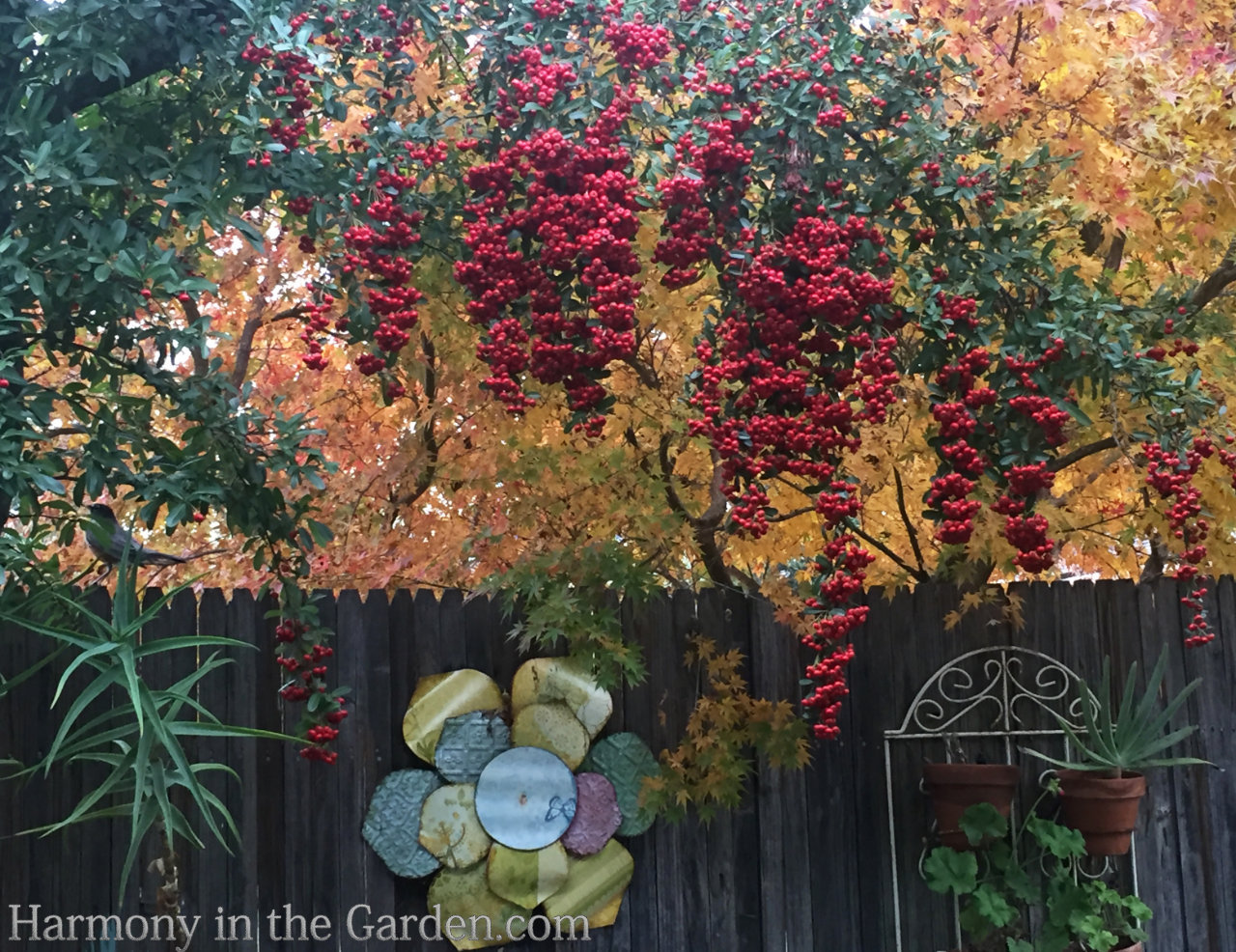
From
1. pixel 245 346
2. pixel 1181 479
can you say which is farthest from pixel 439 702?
pixel 245 346

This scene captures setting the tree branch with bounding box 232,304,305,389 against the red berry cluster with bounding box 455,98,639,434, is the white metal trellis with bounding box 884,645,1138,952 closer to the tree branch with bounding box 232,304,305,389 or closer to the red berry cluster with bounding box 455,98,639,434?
the red berry cluster with bounding box 455,98,639,434

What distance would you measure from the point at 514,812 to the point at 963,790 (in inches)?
54.9

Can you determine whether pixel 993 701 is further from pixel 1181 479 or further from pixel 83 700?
pixel 83 700

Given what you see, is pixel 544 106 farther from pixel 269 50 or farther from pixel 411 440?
pixel 411 440

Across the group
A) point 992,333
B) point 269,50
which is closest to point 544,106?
point 269,50

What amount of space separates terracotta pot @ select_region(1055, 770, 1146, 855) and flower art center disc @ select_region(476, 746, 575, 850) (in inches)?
61.0

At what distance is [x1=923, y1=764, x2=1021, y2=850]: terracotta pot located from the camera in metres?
3.86

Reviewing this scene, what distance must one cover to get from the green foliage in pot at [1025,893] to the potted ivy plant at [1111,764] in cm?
8

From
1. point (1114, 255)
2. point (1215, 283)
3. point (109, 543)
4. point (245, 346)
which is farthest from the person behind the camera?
point (245, 346)

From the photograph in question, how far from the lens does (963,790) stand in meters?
3.89

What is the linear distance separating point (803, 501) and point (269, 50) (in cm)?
250

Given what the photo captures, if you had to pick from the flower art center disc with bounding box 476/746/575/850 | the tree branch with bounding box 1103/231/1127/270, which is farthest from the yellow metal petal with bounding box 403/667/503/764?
the tree branch with bounding box 1103/231/1127/270

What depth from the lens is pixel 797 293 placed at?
3219 millimetres


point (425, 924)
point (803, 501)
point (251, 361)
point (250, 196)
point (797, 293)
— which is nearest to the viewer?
point (797, 293)
